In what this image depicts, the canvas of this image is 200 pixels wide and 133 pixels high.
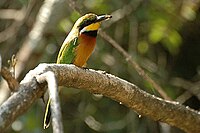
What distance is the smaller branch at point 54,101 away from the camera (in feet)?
3.42

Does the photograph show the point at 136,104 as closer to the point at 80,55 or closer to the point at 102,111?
the point at 80,55

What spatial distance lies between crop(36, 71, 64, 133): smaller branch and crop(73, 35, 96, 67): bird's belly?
117 centimetres

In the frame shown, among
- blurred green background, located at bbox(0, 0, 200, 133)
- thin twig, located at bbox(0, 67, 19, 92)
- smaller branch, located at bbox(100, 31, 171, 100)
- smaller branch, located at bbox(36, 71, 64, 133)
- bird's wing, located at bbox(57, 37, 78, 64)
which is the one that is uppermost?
smaller branch, located at bbox(36, 71, 64, 133)

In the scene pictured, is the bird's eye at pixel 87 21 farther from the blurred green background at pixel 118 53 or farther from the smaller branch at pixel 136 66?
the blurred green background at pixel 118 53

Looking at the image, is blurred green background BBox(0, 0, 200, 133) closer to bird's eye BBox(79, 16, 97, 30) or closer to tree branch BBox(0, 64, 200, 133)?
bird's eye BBox(79, 16, 97, 30)

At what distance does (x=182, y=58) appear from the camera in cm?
459

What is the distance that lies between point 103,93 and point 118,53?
7.80 ft

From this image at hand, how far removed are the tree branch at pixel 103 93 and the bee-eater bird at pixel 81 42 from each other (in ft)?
2.05

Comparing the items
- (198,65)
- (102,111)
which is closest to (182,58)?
(198,65)

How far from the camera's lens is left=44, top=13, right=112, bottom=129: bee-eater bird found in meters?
2.56

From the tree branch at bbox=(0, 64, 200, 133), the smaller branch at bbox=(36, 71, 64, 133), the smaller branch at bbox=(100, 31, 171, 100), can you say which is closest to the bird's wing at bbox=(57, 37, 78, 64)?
the smaller branch at bbox=(100, 31, 171, 100)

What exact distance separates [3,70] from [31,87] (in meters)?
0.09

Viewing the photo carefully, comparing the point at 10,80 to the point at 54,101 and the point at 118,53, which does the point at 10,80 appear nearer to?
the point at 54,101

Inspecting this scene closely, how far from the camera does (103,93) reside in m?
1.85
